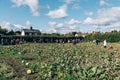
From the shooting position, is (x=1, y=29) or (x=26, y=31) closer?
(x=1, y=29)

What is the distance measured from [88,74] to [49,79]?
176 cm

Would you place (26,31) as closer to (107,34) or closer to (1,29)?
(1,29)

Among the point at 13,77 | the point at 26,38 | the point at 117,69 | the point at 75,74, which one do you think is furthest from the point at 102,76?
the point at 26,38

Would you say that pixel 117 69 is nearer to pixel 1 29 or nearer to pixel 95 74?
pixel 95 74

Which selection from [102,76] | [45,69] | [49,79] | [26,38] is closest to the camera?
[102,76]

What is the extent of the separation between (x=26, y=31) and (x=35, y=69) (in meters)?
96.4

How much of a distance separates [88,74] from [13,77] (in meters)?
3.58

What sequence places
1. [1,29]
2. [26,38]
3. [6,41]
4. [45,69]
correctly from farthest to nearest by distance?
[1,29] → [26,38] → [6,41] → [45,69]

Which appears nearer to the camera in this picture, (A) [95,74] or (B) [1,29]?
(A) [95,74]

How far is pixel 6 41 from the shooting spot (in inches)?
2361

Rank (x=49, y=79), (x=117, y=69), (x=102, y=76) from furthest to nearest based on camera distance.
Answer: (x=117, y=69)
(x=49, y=79)
(x=102, y=76)

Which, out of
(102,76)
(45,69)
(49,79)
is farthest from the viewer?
(45,69)

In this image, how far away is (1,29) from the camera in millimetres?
90875

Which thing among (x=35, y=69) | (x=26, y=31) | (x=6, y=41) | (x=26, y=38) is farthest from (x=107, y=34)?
(x=35, y=69)
